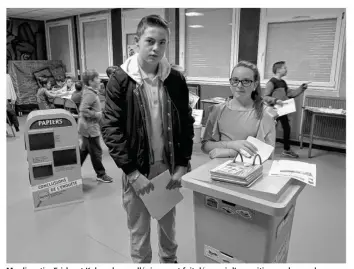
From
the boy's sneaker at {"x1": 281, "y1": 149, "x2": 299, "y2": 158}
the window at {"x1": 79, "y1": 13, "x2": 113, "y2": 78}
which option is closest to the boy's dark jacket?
the boy's sneaker at {"x1": 281, "y1": 149, "x2": 299, "y2": 158}

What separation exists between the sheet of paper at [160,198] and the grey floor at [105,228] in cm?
64

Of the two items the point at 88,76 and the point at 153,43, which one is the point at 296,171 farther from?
the point at 88,76

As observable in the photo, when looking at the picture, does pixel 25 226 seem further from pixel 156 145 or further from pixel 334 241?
pixel 334 241

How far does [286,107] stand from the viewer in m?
4.26

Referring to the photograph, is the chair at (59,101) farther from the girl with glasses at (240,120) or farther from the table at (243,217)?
the table at (243,217)

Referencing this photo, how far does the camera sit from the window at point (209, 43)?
5.48 metres

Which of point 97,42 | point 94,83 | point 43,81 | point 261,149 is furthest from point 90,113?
point 43,81

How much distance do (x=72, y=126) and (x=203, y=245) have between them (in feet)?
6.36

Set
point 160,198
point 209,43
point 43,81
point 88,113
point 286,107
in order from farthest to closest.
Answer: point 43,81, point 209,43, point 286,107, point 88,113, point 160,198

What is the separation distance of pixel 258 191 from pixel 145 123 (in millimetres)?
645

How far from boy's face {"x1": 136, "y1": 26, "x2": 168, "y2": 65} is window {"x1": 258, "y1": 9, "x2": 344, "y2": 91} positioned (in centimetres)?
427

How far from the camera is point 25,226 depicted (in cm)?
240

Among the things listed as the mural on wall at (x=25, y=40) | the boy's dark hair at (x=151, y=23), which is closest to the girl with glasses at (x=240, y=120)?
the boy's dark hair at (x=151, y=23)
